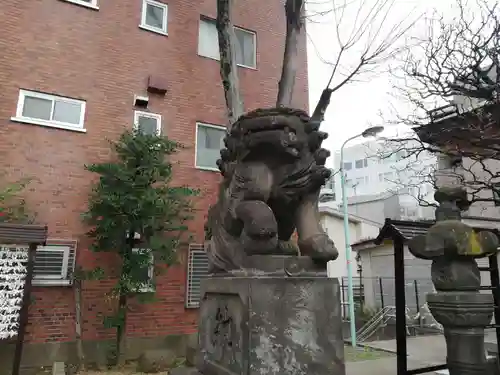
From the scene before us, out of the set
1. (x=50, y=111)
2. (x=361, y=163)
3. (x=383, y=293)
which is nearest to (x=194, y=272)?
(x=50, y=111)

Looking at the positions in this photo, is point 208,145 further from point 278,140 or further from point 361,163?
point 361,163

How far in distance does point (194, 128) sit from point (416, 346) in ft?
24.7

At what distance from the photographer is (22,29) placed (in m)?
8.15

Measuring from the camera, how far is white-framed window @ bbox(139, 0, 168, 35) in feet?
31.6

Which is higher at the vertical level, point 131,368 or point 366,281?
point 366,281

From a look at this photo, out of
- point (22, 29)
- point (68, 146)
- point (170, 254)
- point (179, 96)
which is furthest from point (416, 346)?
point (22, 29)

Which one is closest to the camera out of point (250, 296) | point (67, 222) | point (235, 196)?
point (250, 296)

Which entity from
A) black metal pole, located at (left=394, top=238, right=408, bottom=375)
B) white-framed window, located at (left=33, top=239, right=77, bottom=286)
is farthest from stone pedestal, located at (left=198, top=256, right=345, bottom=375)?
white-framed window, located at (left=33, top=239, right=77, bottom=286)

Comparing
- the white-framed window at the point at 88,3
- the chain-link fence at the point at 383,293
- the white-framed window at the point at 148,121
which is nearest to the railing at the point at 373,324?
the chain-link fence at the point at 383,293

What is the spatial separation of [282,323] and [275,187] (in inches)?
43.0

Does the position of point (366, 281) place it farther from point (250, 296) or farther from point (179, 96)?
point (250, 296)

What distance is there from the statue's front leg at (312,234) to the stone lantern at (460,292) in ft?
2.29

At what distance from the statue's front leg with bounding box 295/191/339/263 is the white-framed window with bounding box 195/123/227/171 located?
624 centimetres

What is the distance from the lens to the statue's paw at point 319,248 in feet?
10.3
